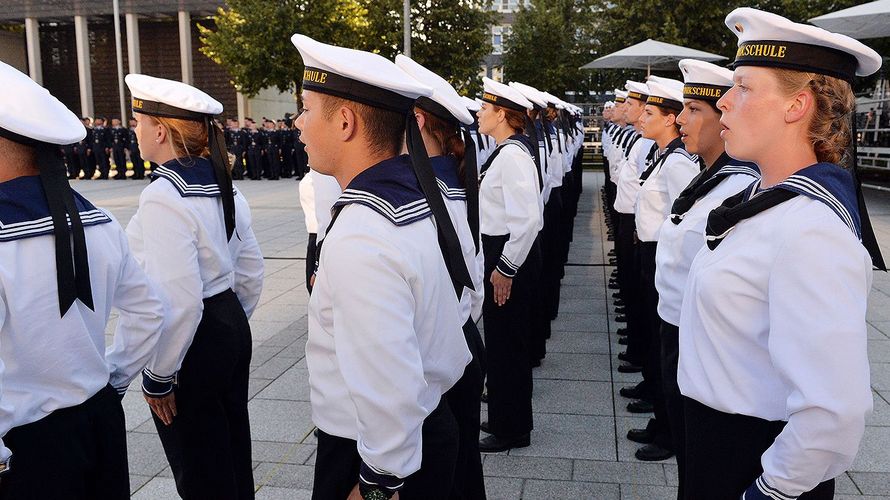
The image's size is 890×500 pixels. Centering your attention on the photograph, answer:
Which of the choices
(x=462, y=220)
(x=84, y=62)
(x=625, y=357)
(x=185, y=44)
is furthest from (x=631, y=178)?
(x=84, y=62)

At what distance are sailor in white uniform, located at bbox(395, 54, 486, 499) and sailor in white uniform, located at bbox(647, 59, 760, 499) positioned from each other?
76 centimetres

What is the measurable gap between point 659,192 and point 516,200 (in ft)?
3.36

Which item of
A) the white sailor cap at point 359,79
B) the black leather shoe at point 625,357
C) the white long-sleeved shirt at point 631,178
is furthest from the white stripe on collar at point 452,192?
the white long-sleeved shirt at point 631,178

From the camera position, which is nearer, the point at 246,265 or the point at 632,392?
the point at 246,265

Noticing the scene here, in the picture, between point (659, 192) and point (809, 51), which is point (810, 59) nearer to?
point (809, 51)

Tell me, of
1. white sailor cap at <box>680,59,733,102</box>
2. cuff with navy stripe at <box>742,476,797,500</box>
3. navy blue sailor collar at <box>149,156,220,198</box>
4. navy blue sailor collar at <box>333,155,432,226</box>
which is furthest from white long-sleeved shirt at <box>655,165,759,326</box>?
navy blue sailor collar at <box>149,156,220,198</box>

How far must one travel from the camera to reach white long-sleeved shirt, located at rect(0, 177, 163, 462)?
2035 millimetres

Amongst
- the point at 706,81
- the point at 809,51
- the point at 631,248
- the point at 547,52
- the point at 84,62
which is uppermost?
the point at 547,52

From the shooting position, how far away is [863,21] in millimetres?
11375

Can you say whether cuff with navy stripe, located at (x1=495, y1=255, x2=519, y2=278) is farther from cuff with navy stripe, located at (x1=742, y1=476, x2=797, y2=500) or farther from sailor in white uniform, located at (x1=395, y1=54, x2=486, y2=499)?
cuff with navy stripe, located at (x1=742, y1=476, x2=797, y2=500)

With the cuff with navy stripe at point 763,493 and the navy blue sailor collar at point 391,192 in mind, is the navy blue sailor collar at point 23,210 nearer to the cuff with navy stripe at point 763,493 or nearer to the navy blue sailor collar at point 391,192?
the navy blue sailor collar at point 391,192

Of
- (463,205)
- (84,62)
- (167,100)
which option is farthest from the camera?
(84,62)

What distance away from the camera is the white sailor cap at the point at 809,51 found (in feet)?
6.01

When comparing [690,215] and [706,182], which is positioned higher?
[706,182]
